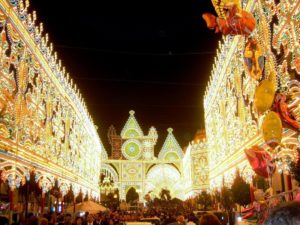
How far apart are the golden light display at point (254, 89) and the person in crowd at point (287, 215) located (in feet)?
25.0

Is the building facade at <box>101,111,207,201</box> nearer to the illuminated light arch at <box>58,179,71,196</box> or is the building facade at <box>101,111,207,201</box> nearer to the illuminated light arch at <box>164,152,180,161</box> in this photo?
the illuminated light arch at <box>164,152,180,161</box>

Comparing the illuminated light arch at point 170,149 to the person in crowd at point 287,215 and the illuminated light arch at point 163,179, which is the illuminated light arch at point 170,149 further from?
the person in crowd at point 287,215

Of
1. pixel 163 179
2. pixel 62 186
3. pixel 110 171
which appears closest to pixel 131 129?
pixel 110 171

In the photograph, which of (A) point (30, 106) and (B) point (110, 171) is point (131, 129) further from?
(A) point (30, 106)

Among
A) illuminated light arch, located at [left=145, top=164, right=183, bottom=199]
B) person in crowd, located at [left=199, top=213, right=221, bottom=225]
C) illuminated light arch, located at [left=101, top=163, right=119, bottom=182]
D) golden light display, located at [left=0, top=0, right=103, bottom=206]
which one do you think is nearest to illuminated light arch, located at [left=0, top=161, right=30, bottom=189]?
golden light display, located at [left=0, top=0, right=103, bottom=206]

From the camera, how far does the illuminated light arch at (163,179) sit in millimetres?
53594

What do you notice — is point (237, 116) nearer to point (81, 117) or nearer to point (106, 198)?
point (81, 117)

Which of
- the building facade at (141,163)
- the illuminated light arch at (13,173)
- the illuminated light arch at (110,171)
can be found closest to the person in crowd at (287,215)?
the illuminated light arch at (13,173)

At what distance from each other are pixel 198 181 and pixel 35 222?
103 feet

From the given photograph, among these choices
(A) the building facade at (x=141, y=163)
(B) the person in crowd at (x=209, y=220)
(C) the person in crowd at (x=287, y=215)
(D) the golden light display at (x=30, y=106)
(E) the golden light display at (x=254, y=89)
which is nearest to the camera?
(C) the person in crowd at (x=287, y=215)

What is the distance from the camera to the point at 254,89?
13734 mm

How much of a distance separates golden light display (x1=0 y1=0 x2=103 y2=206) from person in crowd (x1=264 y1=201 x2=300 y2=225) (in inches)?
436

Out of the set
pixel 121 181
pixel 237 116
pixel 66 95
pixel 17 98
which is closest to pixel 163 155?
pixel 121 181

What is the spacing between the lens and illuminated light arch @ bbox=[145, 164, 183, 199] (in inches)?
2110
